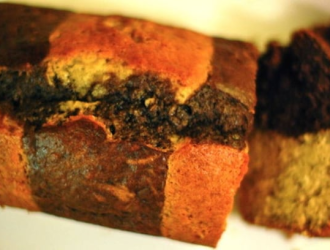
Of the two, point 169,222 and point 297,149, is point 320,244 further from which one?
point 169,222

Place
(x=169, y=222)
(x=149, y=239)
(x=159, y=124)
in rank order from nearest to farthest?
(x=159, y=124), (x=169, y=222), (x=149, y=239)

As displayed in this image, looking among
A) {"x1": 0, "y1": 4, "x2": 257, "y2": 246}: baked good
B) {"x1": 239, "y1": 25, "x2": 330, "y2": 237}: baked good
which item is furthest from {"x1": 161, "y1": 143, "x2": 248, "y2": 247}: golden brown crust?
{"x1": 239, "y1": 25, "x2": 330, "y2": 237}: baked good

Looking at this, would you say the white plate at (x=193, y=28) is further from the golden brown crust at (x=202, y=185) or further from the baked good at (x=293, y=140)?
the golden brown crust at (x=202, y=185)

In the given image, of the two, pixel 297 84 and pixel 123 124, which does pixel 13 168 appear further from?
pixel 297 84

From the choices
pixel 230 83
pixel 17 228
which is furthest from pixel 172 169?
pixel 17 228

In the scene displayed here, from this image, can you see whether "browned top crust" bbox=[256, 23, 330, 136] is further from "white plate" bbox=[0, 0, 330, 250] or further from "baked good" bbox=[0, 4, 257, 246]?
"baked good" bbox=[0, 4, 257, 246]

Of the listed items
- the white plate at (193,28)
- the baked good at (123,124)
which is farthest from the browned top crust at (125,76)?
the white plate at (193,28)

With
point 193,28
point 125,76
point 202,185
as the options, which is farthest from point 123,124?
point 193,28
